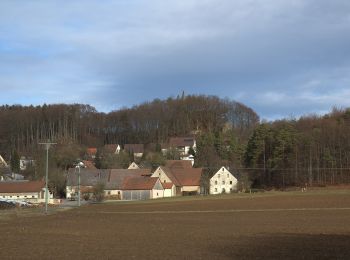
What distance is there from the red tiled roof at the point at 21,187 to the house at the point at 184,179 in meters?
28.0

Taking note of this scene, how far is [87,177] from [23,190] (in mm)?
20076

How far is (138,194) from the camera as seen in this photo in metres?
124

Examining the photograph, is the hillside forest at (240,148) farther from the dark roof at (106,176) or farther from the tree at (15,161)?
the dark roof at (106,176)

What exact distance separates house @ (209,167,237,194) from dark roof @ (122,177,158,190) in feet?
55.7

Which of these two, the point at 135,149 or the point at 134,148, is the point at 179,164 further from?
the point at 134,148

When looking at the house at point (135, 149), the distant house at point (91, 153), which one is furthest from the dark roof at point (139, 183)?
the house at point (135, 149)

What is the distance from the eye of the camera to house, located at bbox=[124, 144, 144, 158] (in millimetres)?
177275

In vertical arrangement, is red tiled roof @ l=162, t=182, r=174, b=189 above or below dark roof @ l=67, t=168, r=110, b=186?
below

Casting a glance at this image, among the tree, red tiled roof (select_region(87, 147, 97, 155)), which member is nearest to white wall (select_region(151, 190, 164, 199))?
the tree

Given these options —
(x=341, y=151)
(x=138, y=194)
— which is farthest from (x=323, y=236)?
(x=341, y=151)

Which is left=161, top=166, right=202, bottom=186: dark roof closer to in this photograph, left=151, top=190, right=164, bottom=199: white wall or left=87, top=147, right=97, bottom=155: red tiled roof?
left=151, top=190, right=164, bottom=199: white wall

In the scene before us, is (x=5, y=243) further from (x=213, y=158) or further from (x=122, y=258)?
(x=213, y=158)

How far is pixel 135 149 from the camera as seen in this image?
184000 millimetres

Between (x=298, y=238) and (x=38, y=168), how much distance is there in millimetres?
121054
